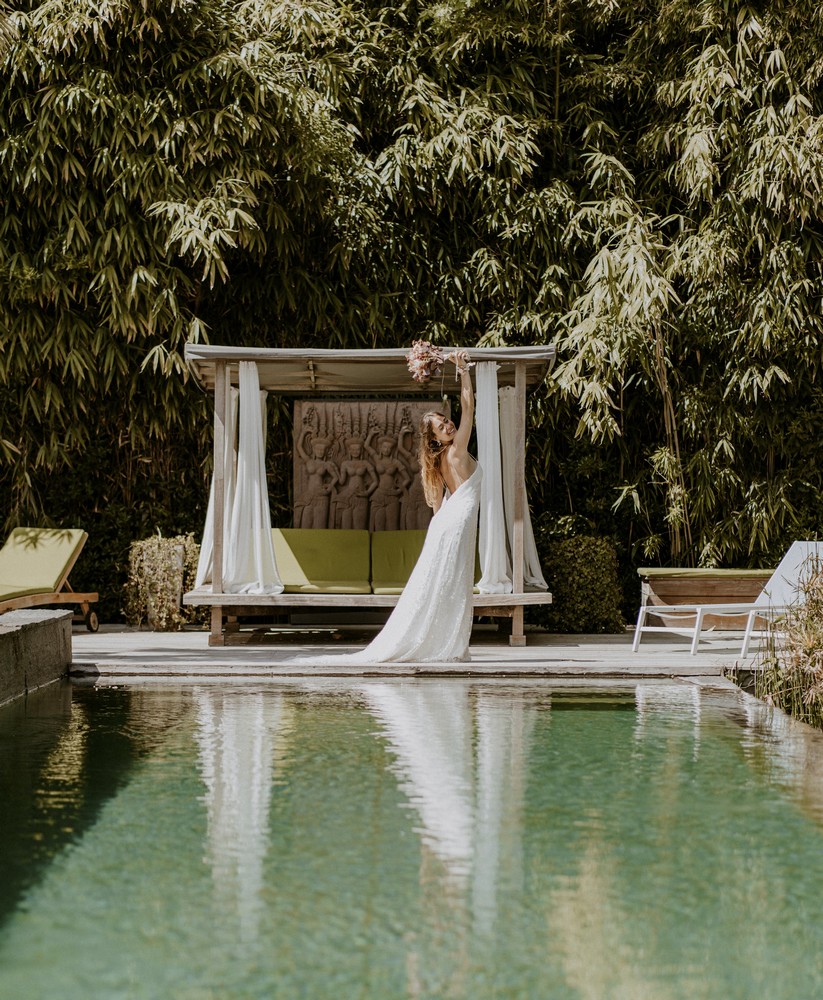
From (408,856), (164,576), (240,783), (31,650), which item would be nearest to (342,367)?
(164,576)

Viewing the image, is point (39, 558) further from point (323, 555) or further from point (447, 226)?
point (447, 226)

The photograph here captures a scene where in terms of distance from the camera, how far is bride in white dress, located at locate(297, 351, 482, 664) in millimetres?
7055

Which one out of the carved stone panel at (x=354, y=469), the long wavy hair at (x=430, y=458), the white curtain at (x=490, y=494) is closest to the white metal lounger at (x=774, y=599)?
the white curtain at (x=490, y=494)

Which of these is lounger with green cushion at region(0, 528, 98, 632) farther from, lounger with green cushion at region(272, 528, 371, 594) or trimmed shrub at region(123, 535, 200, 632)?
lounger with green cushion at region(272, 528, 371, 594)

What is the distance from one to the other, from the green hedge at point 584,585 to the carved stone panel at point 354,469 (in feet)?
4.36

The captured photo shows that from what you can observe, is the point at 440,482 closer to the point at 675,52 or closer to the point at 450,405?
the point at 450,405

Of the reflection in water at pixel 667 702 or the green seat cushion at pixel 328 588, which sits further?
the green seat cushion at pixel 328 588

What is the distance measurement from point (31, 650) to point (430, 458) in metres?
2.59

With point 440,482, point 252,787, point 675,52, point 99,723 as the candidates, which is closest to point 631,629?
point 440,482

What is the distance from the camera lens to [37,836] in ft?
10.5

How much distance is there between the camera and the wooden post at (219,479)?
8.28 metres

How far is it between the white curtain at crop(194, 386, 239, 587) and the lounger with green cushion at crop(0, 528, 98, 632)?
1107 mm

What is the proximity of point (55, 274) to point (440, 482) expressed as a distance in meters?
4.12

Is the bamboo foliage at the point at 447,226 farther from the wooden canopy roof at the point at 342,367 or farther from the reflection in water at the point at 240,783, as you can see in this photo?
the reflection in water at the point at 240,783
